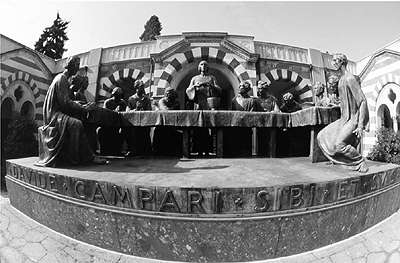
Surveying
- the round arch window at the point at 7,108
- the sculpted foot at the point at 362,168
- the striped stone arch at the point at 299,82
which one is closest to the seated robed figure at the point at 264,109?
the sculpted foot at the point at 362,168

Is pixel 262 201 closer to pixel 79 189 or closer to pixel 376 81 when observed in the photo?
pixel 79 189

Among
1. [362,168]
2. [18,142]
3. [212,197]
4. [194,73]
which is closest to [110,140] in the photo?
[212,197]

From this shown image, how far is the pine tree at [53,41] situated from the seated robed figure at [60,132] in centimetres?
1947

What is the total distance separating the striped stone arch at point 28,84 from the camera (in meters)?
9.51

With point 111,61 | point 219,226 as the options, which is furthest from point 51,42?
point 219,226

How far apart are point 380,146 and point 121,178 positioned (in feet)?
31.1

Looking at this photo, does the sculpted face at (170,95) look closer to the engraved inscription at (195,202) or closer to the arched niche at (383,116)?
the engraved inscription at (195,202)

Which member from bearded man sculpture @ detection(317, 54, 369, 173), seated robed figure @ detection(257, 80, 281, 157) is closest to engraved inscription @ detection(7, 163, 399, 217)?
bearded man sculpture @ detection(317, 54, 369, 173)

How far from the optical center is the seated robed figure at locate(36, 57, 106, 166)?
10.7 feet

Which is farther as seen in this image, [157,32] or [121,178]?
[157,32]

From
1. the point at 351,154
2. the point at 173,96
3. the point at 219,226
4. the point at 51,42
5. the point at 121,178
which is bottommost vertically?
the point at 219,226

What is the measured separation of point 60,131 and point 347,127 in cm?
447

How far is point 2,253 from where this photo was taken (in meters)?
2.43

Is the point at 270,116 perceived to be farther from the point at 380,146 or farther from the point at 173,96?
the point at 380,146
